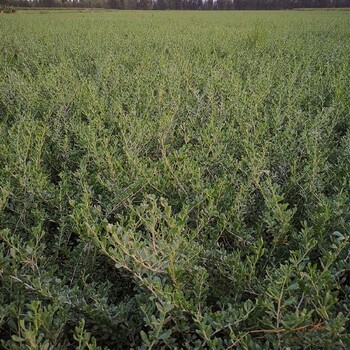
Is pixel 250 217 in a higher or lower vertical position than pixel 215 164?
lower

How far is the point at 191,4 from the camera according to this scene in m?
84.3

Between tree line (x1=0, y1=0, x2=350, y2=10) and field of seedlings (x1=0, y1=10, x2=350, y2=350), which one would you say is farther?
tree line (x1=0, y1=0, x2=350, y2=10)

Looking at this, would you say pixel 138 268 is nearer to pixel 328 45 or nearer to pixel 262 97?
pixel 262 97

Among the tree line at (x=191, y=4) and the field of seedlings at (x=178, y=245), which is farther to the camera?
the tree line at (x=191, y=4)

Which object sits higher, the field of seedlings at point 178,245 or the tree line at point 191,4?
the tree line at point 191,4

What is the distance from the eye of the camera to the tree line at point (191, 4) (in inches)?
2542

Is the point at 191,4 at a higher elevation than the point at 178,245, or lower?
higher

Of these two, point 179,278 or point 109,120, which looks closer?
point 179,278

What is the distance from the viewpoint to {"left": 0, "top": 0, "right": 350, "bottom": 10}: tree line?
64.6 metres

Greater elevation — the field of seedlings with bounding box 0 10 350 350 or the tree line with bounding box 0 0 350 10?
the tree line with bounding box 0 0 350 10

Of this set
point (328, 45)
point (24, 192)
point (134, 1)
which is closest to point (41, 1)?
point (134, 1)

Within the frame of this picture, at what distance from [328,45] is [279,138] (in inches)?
258

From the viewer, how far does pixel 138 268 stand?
1390 mm

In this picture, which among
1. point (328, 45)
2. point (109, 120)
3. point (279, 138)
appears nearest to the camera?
point (279, 138)
